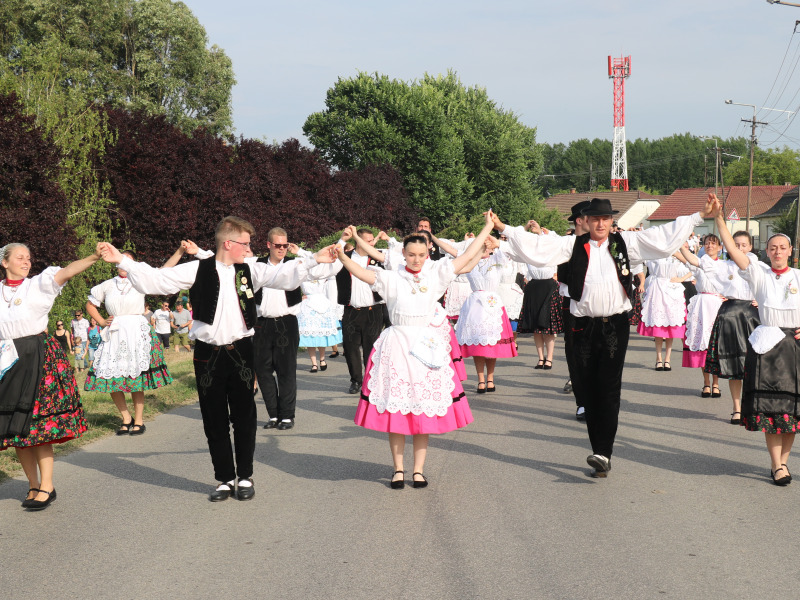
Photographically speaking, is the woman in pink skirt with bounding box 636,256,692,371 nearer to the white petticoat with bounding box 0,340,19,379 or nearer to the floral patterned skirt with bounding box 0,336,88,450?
the floral patterned skirt with bounding box 0,336,88,450

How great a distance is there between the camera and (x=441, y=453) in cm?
820

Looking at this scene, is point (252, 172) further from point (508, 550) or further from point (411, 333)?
point (508, 550)

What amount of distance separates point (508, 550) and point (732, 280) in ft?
19.9

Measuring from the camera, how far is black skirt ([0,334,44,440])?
6.38 meters

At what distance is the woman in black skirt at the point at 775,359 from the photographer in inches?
271

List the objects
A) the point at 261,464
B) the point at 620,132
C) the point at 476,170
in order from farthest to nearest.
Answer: the point at 620,132 → the point at 476,170 → the point at 261,464

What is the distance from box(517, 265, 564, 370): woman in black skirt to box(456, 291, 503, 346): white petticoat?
81.0 inches

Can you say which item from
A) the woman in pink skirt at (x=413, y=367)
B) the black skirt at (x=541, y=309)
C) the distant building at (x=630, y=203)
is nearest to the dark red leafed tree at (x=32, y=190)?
the black skirt at (x=541, y=309)

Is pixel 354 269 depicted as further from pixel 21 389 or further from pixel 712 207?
pixel 712 207

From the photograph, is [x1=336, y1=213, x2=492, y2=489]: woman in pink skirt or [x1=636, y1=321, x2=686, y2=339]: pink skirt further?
[x1=636, y1=321, x2=686, y2=339]: pink skirt

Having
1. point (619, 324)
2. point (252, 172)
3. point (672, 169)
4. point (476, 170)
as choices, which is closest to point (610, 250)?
point (619, 324)

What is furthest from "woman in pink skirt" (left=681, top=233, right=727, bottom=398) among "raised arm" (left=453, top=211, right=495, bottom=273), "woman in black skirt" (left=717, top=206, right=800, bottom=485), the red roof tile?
the red roof tile

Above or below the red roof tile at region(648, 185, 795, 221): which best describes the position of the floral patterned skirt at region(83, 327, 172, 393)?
below

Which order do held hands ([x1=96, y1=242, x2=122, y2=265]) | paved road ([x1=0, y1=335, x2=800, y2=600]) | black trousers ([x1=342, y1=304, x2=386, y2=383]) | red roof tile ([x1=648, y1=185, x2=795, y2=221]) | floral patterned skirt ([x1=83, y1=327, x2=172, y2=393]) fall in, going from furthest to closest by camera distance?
red roof tile ([x1=648, y1=185, x2=795, y2=221]), black trousers ([x1=342, y1=304, x2=386, y2=383]), floral patterned skirt ([x1=83, y1=327, x2=172, y2=393]), held hands ([x1=96, y1=242, x2=122, y2=265]), paved road ([x1=0, y1=335, x2=800, y2=600])
